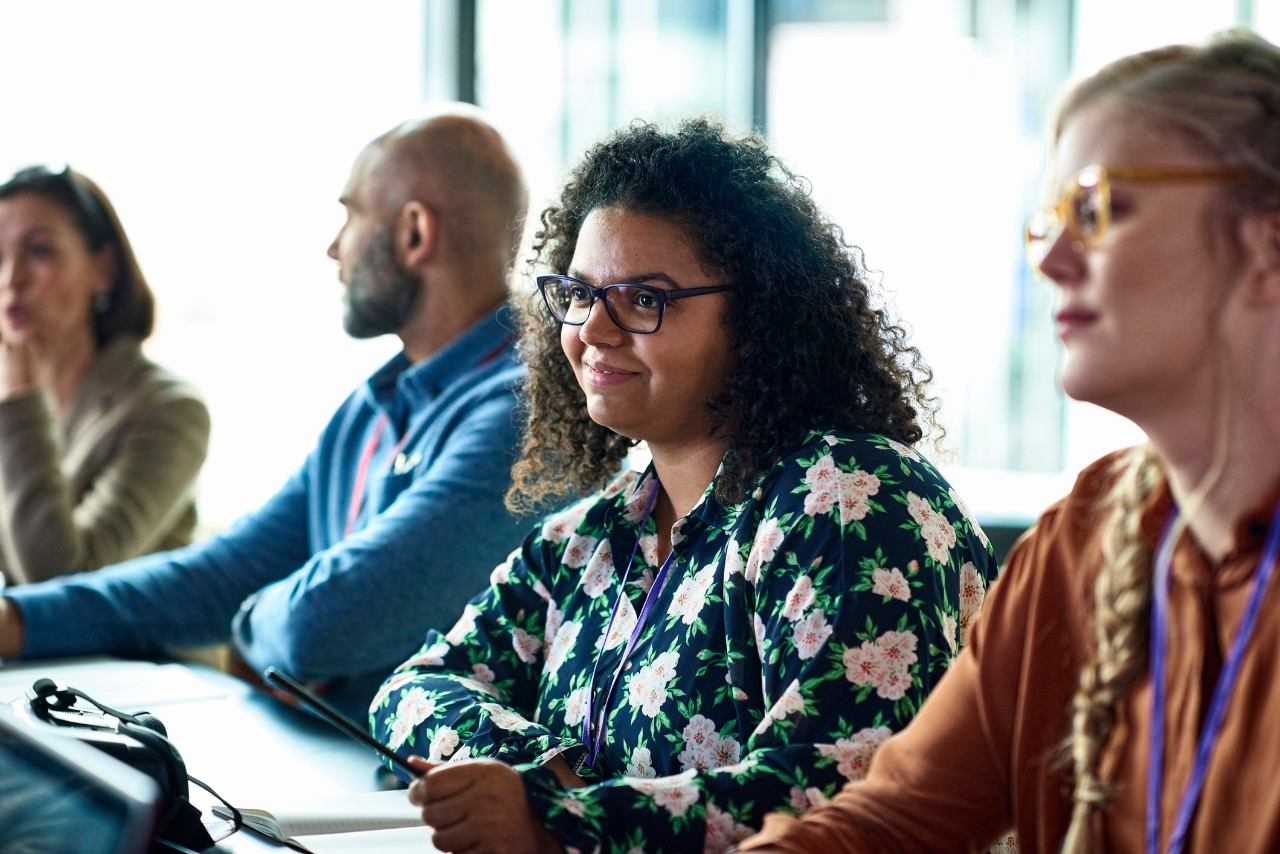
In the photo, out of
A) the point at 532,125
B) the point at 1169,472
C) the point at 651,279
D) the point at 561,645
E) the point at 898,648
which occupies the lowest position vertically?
the point at 561,645

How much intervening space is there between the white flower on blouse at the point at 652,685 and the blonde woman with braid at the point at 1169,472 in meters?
0.34

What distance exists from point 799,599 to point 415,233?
1359 mm

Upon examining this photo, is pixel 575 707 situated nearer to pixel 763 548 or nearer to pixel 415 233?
pixel 763 548

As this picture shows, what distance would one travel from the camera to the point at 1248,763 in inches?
35.2

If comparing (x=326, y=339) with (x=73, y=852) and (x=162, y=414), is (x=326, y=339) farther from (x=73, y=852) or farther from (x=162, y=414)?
(x=73, y=852)

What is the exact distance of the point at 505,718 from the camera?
1.49 meters

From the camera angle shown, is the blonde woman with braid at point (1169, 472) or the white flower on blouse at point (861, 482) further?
the white flower on blouse at point (861, 482)

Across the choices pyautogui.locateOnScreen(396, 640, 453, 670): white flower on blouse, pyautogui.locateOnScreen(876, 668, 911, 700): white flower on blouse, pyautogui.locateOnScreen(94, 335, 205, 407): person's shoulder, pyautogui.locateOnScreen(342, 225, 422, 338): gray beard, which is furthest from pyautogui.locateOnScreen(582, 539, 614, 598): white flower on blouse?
pyautogui.locateOnScreen(94, 335, 205, 407): person's shoulder

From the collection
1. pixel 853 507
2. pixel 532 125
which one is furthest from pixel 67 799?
pixel 532 125

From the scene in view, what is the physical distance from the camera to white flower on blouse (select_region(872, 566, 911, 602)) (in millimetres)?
1282

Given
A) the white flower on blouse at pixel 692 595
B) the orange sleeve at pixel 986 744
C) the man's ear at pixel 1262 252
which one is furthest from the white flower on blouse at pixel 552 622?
the man's ear at pixel 1262 252

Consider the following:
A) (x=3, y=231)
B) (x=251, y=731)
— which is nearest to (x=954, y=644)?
(x=251, y=731)

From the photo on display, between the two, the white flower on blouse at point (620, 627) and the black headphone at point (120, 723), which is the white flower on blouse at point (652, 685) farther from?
the black headphone at point (120, 723)

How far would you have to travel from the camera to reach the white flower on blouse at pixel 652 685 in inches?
54.4
